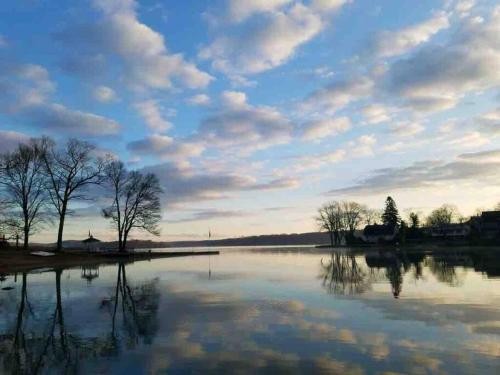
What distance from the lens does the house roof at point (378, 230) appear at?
139075 millimetres

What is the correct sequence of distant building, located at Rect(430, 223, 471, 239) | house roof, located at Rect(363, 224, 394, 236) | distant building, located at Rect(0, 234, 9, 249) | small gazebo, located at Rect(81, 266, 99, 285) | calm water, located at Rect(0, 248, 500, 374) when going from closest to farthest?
calm water, located at Rect(0, 248, 500, 374) < small gazebo, located at Rect(81, 266, 99, 285) < distant building, located at Rect(0, 234, 9, 249) < distant building, located at Rect(430, 223, 471, 239) < house roof, located at Rect(363, 224, 394, 236)

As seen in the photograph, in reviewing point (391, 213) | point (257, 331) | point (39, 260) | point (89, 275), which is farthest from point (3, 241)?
point (391, 213)

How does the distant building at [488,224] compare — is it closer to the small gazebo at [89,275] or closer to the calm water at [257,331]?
the small gazebo at [89,275]

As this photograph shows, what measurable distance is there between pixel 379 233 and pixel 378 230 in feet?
6.35

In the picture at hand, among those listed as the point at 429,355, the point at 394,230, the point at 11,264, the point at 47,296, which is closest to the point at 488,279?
the point at 429,355

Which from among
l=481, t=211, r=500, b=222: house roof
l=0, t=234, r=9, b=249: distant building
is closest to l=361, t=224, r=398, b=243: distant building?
l=481, t=211, r=500, b=222: house roof

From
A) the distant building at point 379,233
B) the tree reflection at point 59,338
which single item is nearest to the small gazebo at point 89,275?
the tree reflection at point 59,338

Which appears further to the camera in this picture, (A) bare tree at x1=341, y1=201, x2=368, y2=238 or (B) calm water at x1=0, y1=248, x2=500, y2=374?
(A) bare tree at x1=341, y1=201, x2=368, y2=238

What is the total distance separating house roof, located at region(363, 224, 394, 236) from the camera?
139075 mm

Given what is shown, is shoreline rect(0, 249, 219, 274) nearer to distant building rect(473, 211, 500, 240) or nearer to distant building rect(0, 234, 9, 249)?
distant building rect(0, 234, 9, 249)

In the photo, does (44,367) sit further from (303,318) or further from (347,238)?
(347,238)

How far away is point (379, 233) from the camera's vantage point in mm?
143375

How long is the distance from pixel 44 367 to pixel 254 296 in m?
12.1

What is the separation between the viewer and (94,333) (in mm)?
12617
